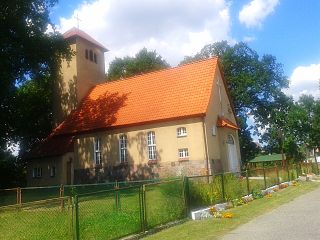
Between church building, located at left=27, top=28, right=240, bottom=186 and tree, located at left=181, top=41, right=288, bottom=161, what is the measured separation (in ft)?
43.2

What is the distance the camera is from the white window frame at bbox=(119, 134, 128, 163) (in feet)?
99.8

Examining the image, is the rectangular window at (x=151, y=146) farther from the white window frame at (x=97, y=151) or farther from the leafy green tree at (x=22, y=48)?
the leafy green tree at (x=22, y=48)

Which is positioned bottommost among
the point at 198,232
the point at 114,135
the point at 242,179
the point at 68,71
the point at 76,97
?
the point at 198,232

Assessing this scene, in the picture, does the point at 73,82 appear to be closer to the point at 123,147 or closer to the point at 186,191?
the point at 123,147

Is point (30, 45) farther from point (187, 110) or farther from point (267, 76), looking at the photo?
point (267, 76)

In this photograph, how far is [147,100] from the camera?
102 ft

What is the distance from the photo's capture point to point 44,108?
4175cm

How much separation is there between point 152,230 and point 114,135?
19652 millimetres

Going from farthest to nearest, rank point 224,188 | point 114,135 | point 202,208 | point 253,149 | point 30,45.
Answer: point 253,149
point 114,135
point 30,45
point 224,188
point 202,208

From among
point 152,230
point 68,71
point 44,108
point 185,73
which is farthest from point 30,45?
point 152,230

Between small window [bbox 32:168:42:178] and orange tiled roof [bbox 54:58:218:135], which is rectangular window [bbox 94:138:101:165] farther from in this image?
small window [bbox 32:168:42:178]

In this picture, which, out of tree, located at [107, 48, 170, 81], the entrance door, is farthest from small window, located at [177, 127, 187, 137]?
tree, located at [107, 48, 170, 81]

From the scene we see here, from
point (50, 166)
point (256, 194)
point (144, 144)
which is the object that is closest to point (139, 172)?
point (144, 144)

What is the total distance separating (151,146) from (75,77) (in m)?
11.6
